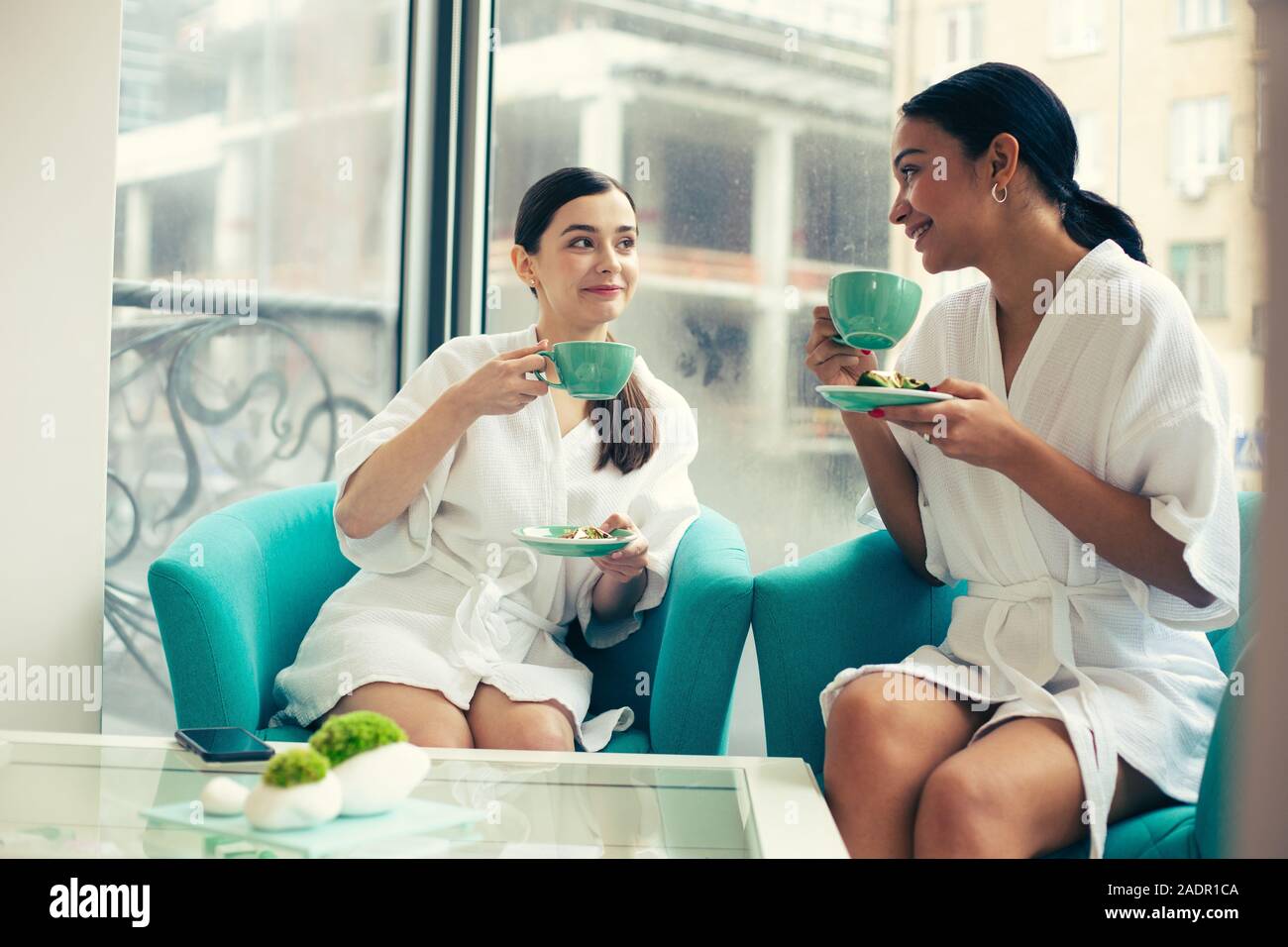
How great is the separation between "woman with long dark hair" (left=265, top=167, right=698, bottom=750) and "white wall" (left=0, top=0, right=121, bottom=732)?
0.55 meters

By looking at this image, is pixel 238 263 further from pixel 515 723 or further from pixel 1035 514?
Answer: pixel 1035 514

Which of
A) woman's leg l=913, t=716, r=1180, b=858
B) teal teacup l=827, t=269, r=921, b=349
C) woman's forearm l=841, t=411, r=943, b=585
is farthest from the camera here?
woman's forearm l=841, t=411, r=943, b=585

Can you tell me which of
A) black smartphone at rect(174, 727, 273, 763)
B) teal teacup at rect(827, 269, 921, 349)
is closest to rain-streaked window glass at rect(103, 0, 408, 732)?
black smartphone at rect(174, 727, 273, 763)

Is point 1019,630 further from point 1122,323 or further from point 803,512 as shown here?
point 803,512

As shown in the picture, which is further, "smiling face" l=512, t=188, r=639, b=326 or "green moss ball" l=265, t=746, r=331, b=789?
"smiling face" l=512, t=188, r=639, b=326

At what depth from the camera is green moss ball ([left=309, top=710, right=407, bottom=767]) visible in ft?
3.59

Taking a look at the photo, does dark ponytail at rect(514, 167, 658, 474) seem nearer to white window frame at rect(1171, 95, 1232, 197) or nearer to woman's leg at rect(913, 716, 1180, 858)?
woman's leg at rect(913, 716, 1180, 858)

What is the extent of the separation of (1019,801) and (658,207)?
181cm

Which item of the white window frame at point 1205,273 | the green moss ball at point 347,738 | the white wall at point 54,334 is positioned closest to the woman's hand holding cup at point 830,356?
the white window frame at point 1205,273

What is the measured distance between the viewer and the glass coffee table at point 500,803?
1.10 m

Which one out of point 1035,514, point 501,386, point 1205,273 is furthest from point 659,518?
point 1205,273

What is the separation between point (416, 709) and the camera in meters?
1.68

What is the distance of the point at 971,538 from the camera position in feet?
5.37

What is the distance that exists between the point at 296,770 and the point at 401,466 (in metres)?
0.84
